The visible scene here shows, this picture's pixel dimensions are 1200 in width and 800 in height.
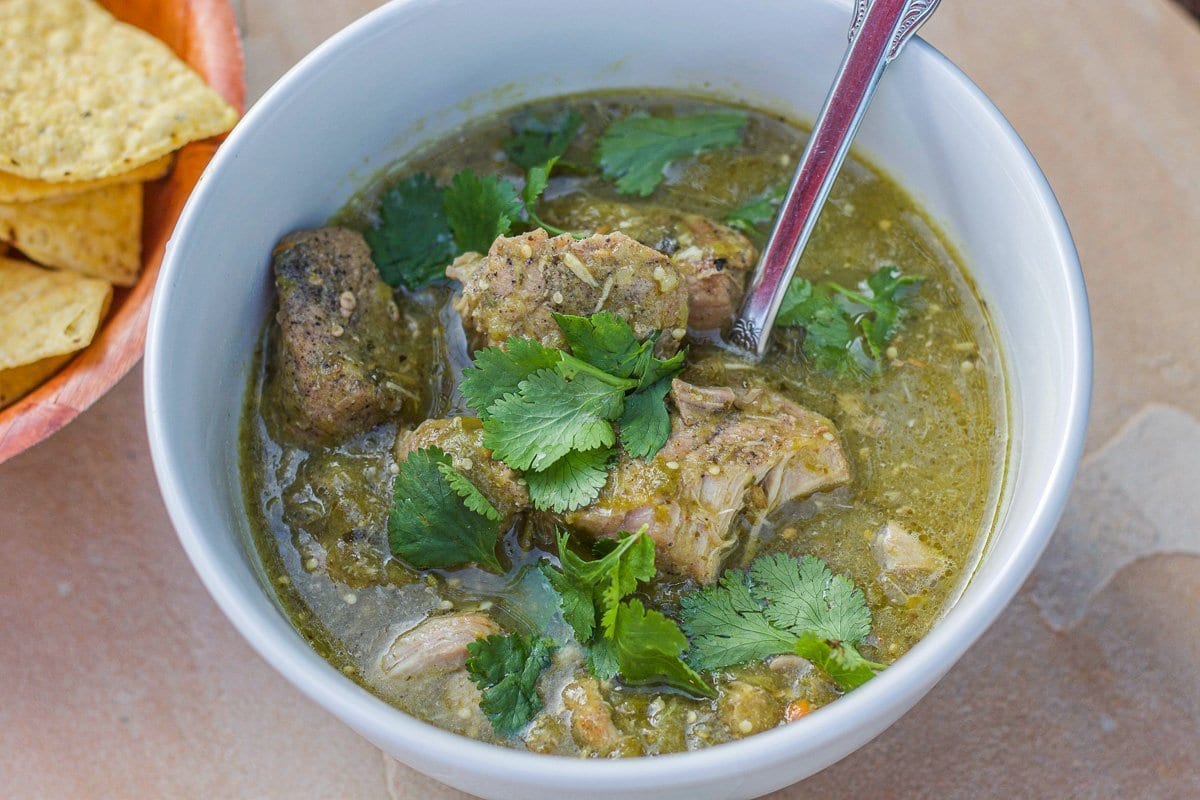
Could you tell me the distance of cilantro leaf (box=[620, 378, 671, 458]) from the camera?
2.30m

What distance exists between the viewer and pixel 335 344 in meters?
2.47

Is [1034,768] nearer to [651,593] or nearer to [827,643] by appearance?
[827,643]

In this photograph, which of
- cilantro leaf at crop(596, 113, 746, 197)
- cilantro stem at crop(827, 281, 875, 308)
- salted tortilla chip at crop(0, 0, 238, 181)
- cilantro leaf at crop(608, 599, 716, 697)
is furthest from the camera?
salted tortilla chip at crop(0, 0, 238, 181)

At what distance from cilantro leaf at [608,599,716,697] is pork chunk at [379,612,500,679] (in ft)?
0.82

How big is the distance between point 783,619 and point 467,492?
2.05 ft

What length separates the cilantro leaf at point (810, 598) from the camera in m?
2.27

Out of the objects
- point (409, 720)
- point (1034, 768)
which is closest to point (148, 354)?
point (409, 720)

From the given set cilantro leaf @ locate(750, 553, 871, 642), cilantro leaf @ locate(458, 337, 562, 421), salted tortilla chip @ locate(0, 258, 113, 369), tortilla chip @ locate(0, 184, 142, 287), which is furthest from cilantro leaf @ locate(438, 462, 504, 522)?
tortilla chip @ locate(0, 184, 142, 287)

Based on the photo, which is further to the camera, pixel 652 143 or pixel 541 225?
pixel 652 143

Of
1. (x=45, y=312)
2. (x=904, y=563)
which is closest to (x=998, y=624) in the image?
(x=904, y=563)

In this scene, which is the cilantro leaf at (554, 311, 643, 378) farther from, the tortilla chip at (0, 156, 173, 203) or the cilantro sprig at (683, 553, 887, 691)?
the tortilla chip at (0, 156, 173, 203)

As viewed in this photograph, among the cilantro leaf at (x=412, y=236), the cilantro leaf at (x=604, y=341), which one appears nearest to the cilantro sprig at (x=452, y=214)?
the cilantro leaf at (x=412, y=236)

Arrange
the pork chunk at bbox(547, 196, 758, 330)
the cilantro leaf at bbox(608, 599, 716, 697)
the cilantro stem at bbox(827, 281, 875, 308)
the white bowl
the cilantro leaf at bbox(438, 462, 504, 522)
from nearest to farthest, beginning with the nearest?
the white bowl, the cilantro leaf at bbox(608, 599, 716, 697), the cilantro leaf at bbox(438, 462, 504, 522), the pork chunk at bbox(547, 196, 758, 330), the cilantro stem at bbox(827, 281, 875, 308)

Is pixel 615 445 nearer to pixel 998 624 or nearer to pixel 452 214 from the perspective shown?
pixel 452 214
